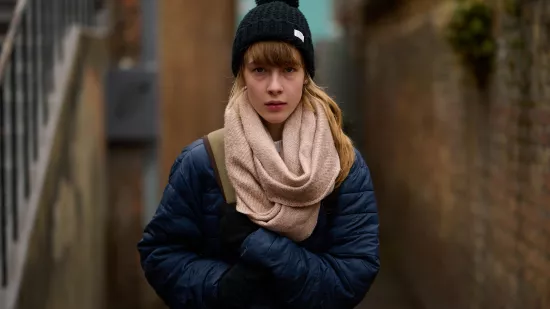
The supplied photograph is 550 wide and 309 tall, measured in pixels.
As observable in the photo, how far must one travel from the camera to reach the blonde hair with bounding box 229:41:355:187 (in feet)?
6.77

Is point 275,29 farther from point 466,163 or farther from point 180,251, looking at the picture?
point 466,163

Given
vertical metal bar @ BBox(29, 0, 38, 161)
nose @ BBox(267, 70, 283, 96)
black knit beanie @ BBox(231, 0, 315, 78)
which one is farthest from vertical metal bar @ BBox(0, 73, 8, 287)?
nose @ BBox(267, 70, 283, 96)

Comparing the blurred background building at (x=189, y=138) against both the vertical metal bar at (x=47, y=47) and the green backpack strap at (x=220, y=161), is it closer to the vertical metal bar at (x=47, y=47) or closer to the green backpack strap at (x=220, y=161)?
the vertical metal bar at (x=47, y=47)

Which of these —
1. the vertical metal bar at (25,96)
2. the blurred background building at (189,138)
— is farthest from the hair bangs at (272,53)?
the vertical metal bar at (25,96)

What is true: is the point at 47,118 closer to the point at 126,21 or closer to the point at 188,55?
the point at 188,55

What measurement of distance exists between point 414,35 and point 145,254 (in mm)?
6542

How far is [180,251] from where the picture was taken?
7.03 feet

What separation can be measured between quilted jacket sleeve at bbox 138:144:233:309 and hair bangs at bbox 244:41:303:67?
0.35 meters

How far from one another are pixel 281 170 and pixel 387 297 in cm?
655

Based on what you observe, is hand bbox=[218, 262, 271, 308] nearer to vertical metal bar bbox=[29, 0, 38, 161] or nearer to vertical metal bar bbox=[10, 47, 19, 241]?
vertical metal bar bbox=[10, 47, 19, 241]

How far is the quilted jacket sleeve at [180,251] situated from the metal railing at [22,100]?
1367 millimetres

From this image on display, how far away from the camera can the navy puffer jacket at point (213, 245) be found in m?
2.08

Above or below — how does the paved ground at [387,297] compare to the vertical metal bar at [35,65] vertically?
below

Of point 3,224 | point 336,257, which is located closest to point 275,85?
point 336,257
